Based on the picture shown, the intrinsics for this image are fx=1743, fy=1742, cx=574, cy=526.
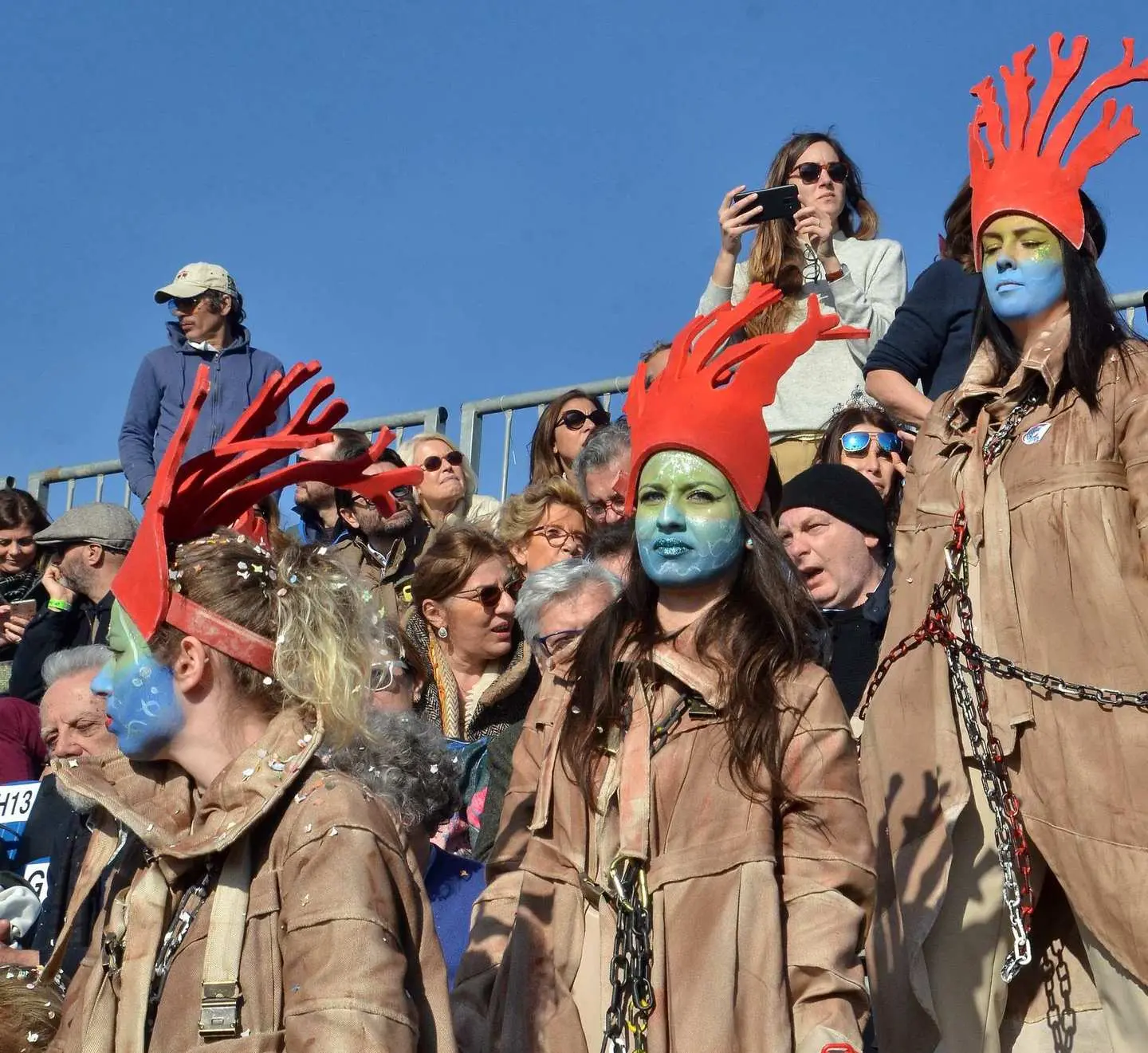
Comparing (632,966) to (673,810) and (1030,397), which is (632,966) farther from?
(1030,397)

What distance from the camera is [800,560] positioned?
5.59 metres

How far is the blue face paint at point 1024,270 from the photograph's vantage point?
14.4 ft

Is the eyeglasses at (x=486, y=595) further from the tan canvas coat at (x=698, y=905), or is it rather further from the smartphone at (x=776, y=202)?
the tan canvas coat at (x=698, y=905)

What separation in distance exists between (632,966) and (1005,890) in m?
0.89

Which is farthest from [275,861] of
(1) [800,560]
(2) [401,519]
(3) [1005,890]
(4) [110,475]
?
(4) [110,475]

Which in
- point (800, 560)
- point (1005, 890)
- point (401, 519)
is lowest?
point (1005, 890)

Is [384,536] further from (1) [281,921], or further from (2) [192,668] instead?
(1) [281,921]

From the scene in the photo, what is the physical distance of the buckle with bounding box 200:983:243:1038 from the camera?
3086mm

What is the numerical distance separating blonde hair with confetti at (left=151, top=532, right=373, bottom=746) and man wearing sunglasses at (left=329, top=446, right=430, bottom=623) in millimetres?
3319

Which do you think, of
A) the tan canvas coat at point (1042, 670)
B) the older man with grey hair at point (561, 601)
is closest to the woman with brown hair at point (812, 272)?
the older man with grey hair at point (561, 601)

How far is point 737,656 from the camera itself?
3883mm

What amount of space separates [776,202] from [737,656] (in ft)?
10.6

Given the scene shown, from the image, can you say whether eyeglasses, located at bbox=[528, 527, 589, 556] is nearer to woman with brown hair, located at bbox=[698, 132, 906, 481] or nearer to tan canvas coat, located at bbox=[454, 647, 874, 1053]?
woman with brown hair, located at bbox=[698, 132, 906, 481]

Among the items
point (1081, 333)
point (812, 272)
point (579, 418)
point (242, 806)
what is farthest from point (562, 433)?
point (242, 806)
